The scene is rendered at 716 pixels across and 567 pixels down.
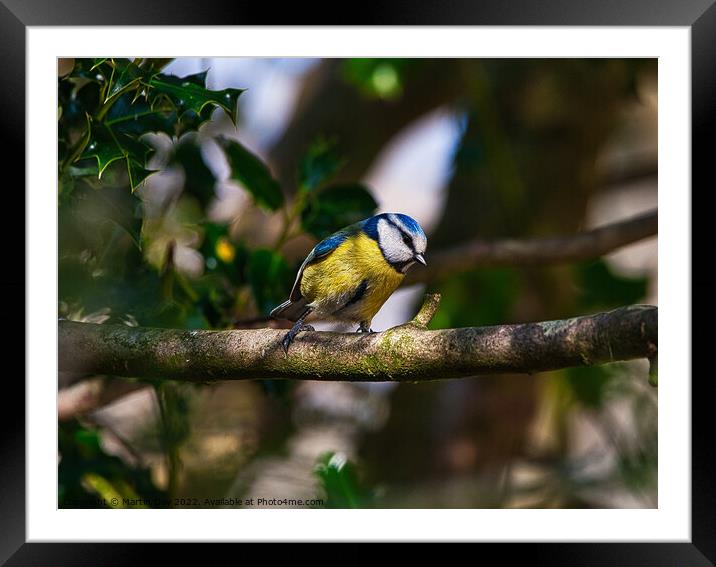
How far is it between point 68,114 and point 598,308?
65.0 inches

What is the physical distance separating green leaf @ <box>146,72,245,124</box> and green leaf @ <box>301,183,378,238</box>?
0.43 metres

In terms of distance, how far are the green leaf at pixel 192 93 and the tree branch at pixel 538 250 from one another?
83 cm

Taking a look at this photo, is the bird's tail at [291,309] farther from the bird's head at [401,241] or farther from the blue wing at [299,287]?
the bird's head at [401,241]

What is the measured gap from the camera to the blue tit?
5.48 feet

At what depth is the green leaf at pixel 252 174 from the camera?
1.83 meters

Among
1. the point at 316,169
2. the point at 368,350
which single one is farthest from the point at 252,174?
the point at 368,350

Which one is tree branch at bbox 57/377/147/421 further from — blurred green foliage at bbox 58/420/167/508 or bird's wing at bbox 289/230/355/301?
bird's wing at bbox 289/230/355/301

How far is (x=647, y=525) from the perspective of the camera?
151cm

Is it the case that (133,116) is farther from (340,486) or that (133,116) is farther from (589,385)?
(589,385)

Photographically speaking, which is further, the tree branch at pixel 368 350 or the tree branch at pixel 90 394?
the tree branch at pixel 90 394

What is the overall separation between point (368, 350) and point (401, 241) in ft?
1.54

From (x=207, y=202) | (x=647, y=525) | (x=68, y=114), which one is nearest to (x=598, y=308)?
(x=647, y=525)
